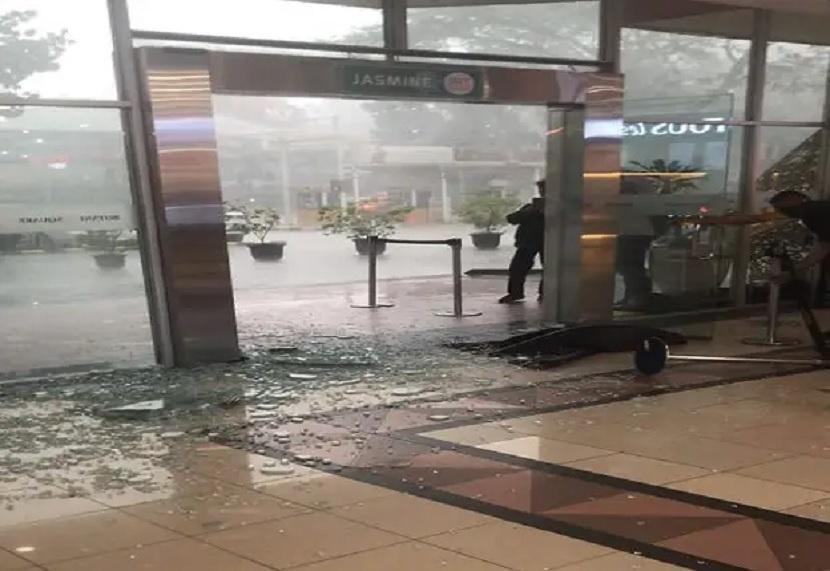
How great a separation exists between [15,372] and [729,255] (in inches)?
275

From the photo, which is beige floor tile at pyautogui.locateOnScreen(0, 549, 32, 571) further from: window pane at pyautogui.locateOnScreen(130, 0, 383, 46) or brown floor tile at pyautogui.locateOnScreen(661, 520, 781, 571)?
window pane at pyautogui.locateOnScreen(130, 0, 383, 46)

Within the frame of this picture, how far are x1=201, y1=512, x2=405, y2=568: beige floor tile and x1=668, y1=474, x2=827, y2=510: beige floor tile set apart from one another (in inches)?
53.0

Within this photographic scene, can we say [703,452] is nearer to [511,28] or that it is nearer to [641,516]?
[641,516]

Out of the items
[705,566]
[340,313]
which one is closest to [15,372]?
[340,313]

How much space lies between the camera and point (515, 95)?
7.52 meters

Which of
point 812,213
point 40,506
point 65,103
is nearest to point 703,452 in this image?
point 812,213

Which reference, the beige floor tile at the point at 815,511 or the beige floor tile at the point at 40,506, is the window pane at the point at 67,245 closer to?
the beige floor tile at the point at 40,506

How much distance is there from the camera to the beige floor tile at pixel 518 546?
297 centimetres

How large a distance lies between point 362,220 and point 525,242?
5.85 meters

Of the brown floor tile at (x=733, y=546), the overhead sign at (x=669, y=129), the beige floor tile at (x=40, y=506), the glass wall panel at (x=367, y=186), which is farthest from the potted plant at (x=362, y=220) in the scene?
the brown floor tile at (x=733, y=546)

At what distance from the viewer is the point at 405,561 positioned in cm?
299

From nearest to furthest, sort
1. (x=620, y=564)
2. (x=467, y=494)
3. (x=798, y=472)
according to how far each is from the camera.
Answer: (x=620, y=564) < (x=467, y=494) < (x=798, y=472)

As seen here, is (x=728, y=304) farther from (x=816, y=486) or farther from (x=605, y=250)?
(x=816, y=486)

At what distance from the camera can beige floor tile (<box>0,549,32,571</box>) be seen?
9.78 ft
